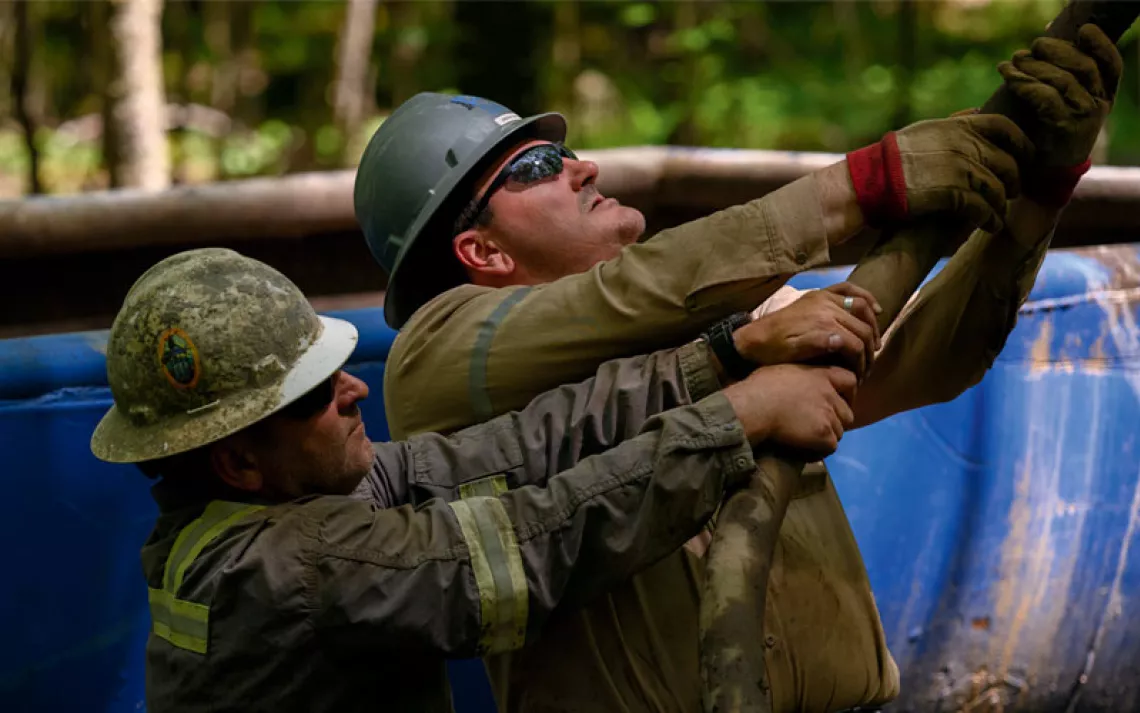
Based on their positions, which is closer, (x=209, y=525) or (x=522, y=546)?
(x=522, y=546)

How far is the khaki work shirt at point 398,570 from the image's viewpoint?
1932mm

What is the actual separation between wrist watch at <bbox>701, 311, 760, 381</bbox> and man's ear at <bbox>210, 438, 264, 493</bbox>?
0.73 metres

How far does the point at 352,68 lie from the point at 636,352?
11.2 metres

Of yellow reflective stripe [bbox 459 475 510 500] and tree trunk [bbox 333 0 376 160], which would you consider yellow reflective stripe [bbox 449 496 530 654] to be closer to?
yellow reflective stripe [bbox 459 475 510 500]

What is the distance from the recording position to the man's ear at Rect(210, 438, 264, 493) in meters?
2.09

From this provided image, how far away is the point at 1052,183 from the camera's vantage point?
2330 millimetres

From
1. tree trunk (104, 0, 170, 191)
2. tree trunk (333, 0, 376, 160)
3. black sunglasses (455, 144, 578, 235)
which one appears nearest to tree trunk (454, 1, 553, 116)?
tree trunk (333, 0, 376, 160)

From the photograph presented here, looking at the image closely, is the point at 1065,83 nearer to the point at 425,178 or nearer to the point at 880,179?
the point at 880,179

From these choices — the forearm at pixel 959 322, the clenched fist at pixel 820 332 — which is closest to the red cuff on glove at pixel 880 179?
the clenched fist at pixel 820 332

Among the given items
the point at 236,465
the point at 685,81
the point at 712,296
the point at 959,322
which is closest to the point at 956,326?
the point at 959,322

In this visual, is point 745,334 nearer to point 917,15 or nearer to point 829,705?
point 829,705

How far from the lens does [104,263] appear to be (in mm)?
5750

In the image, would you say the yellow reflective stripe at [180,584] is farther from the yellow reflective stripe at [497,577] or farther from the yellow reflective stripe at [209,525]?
the yellow reflective stripe at [497,577]

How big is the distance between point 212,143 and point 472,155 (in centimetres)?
1159
